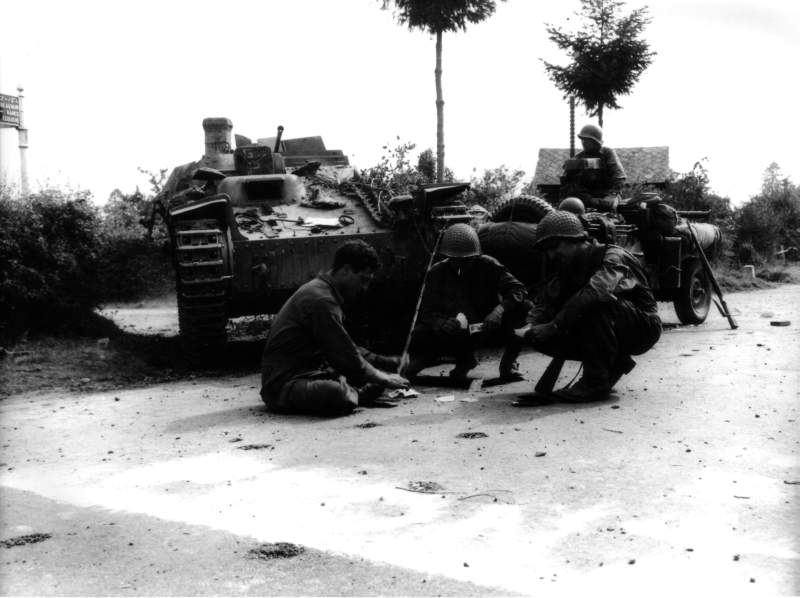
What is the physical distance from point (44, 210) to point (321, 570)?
30.2 ft

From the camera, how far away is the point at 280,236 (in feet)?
34.3

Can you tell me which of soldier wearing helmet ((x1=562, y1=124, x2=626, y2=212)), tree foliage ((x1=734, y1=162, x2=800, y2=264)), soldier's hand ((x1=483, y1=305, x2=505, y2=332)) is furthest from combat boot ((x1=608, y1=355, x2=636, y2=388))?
tree foliage ((x1=734, y1=162, x2=800, y2=264))

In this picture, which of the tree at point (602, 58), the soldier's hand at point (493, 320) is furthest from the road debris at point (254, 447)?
the tree at point (602, 58)

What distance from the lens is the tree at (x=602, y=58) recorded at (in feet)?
113

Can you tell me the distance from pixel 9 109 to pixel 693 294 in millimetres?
9099

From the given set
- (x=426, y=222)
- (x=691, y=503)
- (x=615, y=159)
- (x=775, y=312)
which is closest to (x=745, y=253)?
(x=775, y=312)

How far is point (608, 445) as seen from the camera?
585 centimetres

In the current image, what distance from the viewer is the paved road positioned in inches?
149

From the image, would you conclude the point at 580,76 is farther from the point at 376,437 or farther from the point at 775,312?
the point at 376,437

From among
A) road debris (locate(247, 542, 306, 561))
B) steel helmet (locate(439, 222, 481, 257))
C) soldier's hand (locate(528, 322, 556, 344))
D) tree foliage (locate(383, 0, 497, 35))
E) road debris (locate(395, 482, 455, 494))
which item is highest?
tree foliage (locate(383, 0, 497, 35))

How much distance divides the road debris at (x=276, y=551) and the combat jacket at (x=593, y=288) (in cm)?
351

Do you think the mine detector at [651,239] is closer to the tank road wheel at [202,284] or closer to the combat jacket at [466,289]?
the combat jacket at [466,289]

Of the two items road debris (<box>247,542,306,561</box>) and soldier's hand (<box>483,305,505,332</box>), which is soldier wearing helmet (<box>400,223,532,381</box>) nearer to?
soldier's hand (<box>483,305,505,332</box>)

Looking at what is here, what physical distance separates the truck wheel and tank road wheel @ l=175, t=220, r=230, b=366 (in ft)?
10.4
